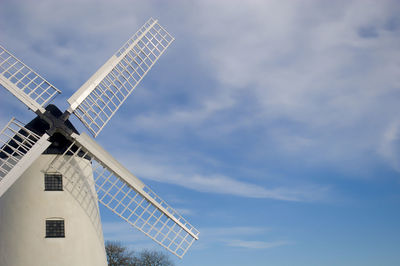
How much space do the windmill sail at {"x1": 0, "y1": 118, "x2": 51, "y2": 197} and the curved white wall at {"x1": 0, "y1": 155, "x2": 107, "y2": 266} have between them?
2.66 feet

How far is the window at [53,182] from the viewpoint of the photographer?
55.6ft

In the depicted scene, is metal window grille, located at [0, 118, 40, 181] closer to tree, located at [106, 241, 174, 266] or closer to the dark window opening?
the dark window opening

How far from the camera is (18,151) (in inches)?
621

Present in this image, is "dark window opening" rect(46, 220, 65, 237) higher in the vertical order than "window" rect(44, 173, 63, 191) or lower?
lower

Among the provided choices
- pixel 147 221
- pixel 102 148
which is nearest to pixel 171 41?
pixel 102 148

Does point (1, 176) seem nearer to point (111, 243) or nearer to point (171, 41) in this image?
point (171, 41)

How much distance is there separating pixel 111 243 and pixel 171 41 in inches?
1386

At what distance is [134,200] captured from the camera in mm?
18812

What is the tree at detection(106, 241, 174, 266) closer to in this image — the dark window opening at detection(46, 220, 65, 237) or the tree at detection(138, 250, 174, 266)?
the tree at detection(138, 250, 174, 266)

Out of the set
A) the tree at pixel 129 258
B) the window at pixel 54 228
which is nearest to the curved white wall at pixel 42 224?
the window at pixel 54 228

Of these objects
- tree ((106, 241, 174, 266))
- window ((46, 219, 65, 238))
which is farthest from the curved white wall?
tree ((106, 241, 174, 266))

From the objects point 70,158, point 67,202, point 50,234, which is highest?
point 70,158

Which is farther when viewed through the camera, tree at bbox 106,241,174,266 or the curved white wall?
tree at bbox 106,241,174,266

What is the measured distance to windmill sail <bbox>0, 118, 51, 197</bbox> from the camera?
15.1 meters
